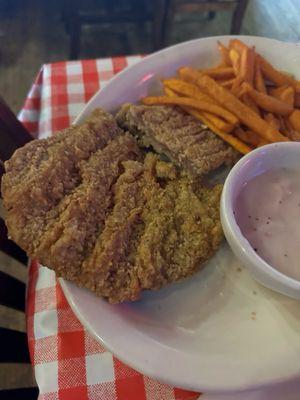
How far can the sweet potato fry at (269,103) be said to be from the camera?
4.55ft

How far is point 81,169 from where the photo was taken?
3.77 feet

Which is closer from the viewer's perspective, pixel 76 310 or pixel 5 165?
pixel 76 310

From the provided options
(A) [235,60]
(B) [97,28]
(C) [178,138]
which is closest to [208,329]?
(C) [178,138]

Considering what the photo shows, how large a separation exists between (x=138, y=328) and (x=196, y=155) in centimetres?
52

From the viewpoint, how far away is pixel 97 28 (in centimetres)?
351

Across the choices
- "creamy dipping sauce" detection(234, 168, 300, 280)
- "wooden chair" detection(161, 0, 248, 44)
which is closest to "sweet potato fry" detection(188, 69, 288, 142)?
"creamy dipping sauce" detection(234, 168, 300, 280)

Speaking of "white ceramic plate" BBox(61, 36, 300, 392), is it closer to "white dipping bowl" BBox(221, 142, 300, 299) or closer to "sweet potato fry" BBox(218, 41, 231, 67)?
"white dipping bowl" BBox(221, 142, 300, 299)

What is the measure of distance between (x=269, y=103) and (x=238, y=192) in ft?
1.41

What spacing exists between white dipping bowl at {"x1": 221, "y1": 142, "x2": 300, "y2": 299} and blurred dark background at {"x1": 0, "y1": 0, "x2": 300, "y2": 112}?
7.03 ft

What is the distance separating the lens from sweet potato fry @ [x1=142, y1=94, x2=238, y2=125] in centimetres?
135

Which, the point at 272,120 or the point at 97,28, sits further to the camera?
the point at 97,28

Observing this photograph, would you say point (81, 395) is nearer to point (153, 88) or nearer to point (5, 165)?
point (5, 165)

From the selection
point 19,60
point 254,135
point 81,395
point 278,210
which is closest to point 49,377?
point 81,395

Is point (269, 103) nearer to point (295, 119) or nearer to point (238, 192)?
point (295, 119)
